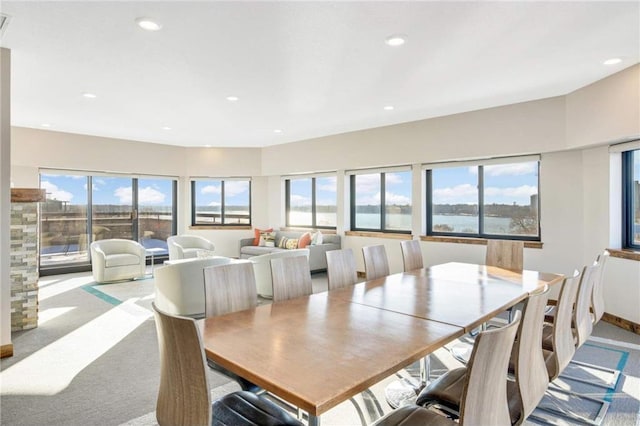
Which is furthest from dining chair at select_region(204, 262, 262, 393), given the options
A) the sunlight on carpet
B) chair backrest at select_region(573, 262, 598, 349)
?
chair backrest at select_region(573, 262, 598, 349)

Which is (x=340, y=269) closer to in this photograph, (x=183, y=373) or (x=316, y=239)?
(x=183, y=373)

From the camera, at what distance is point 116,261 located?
6.43 metres

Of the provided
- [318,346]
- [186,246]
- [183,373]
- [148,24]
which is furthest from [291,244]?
[183,373]

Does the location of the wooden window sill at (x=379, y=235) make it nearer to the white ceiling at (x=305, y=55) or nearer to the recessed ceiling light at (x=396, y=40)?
the white ceiling at (x=305, y=55)

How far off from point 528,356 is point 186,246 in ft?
23.3

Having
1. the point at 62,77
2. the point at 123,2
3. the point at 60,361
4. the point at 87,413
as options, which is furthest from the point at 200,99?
the point at 87,413

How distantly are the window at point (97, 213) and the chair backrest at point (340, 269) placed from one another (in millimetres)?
5062

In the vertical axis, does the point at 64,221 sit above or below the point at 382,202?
below

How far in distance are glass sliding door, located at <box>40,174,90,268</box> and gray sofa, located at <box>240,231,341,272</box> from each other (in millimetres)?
3207

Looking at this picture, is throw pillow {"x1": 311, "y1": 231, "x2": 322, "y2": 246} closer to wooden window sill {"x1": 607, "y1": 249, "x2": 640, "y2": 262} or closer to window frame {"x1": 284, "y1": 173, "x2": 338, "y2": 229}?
window frame {"x1": 284, "y1": 173, "x2": 338, "y2": 229}

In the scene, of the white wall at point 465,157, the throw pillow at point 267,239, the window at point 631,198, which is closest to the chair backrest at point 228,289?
the white wall at point 465,157

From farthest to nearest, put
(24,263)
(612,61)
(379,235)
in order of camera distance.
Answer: (379,235)
(24,263)
(612,61)

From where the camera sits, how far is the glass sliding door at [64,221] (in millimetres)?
7160

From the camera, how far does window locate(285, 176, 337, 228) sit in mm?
7906
